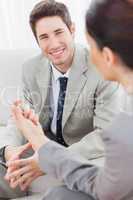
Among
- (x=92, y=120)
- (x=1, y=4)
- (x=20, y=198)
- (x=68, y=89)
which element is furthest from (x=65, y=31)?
(x=1, y=4)

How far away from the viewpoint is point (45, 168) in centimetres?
116

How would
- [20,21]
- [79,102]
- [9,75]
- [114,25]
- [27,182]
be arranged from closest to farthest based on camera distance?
[114,25]
[27,182]
[79,102]
[9,75]
[20,21]

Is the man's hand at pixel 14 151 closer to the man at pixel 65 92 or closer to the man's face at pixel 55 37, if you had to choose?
the man at pixel 65 92

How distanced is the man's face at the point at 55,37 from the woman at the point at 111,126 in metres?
0.67

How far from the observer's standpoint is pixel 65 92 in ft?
5.81

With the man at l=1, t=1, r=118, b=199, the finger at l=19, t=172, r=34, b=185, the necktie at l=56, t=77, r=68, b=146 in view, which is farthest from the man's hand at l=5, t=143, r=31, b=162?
the necktie at l=56, t=77, r=68, b=146

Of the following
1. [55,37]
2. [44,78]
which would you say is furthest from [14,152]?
[55,37]

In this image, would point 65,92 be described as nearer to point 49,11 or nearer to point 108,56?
point 49,11

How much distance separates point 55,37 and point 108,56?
0.76 meters

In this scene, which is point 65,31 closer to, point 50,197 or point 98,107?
point 98,107

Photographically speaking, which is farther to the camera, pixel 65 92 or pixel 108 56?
pixel 65 92

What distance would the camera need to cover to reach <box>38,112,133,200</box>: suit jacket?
0.93 meters

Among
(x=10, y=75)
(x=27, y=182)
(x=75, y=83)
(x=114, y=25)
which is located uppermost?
(x=114, y=25)

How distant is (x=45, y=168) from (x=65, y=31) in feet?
2.43
